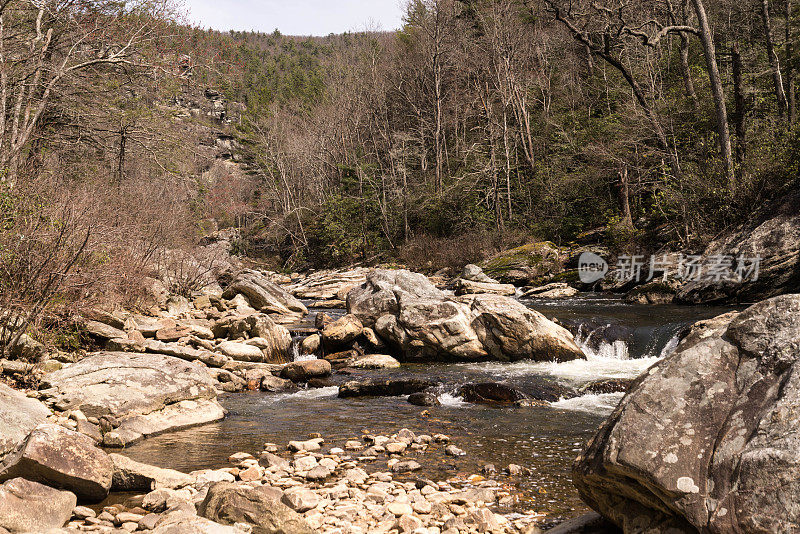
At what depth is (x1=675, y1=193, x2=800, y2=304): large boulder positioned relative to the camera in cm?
1348

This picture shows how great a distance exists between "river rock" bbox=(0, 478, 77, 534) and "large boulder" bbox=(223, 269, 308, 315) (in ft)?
42.2

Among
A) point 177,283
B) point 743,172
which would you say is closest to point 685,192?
point 743,172

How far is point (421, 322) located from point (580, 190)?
17276mm

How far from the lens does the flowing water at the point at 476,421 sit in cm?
573

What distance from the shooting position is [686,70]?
20922 millimetres

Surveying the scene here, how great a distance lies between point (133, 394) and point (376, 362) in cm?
530

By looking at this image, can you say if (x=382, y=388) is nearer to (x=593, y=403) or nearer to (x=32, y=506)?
(x=593, y=403)

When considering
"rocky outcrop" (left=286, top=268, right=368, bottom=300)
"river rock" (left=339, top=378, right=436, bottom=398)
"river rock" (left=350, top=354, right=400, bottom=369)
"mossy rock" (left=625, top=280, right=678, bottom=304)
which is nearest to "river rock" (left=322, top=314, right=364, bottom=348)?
"river rock" (left=350, top=354, right=400, bottom=369)

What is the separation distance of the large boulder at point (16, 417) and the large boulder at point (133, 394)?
86cm

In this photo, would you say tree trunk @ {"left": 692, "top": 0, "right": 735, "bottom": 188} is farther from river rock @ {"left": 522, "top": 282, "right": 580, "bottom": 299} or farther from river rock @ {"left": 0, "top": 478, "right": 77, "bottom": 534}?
river rock @ {"left": 0, "top": 478, "right": 77, "bottom": 534}

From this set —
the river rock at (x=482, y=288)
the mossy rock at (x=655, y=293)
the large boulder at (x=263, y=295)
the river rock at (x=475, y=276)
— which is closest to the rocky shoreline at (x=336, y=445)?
the large boulder at (x=263, y=295)

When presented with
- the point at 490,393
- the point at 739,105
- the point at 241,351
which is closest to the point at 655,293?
the point at 739,105

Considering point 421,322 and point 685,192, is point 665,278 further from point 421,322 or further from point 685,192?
point 421,322

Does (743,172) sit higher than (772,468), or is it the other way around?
(743,172)
